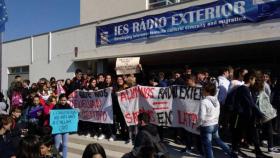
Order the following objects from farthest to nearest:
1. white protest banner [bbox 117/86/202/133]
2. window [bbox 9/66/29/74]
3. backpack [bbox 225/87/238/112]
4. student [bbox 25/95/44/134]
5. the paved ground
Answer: window [bbox 9/66/29/74]
student [bbox 25/95/44/134]
white protest banner [bbox 117/86/202/133]
the paved ground
backpack [bbox 225/87/238/112]

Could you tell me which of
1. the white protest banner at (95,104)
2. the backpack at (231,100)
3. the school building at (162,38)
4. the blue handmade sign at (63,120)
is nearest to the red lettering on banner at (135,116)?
the white protest banner at (95,104)

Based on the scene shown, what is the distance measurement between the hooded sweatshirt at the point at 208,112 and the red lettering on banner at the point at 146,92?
240 cm

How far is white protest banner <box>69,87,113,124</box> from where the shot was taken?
10.9 meters

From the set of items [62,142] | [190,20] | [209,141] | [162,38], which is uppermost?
[190,20]

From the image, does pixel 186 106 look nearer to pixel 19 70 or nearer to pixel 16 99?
pixel 16 99

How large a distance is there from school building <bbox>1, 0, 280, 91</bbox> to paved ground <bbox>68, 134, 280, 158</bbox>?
431 centimetres

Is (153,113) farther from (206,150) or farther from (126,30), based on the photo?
(126,30)

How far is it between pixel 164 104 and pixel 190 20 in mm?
4782

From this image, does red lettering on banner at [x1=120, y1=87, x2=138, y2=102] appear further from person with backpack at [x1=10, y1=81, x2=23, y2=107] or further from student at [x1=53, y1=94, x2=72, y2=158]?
person with backpack at [x1=10, y1=81, x2=23, y2=107]

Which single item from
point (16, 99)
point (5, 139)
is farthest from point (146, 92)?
point (16, 99)

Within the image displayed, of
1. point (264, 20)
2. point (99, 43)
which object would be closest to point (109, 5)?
point (99, 43)

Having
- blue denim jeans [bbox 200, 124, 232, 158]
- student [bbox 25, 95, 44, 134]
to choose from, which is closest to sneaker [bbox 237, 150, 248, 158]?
blue denim jeans [bbox 200, 124, 232, 158]

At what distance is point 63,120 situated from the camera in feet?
30.6

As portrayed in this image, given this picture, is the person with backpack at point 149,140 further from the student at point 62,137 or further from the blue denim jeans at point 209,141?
the student at point 62,137
